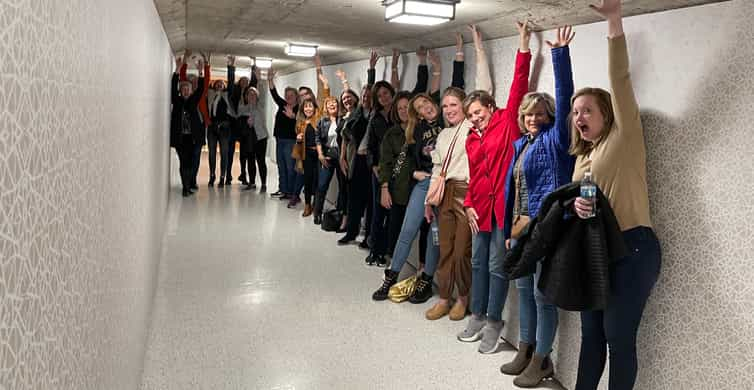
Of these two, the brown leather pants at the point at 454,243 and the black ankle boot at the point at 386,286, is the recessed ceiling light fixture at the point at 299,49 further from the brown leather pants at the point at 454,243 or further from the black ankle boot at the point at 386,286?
the brown leather pants at the point at 454,243

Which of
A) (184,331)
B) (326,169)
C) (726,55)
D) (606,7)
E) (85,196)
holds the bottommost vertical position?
(184,331)

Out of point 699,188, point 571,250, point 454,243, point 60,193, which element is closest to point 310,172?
point 454,243

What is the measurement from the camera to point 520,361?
3.11m

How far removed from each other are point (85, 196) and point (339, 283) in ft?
11.9

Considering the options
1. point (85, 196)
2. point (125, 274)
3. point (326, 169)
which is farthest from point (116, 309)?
point (326, 169)

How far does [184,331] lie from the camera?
3.46 meters

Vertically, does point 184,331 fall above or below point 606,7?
below

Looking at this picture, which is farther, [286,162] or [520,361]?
[286,162]

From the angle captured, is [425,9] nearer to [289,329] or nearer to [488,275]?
[488,275]

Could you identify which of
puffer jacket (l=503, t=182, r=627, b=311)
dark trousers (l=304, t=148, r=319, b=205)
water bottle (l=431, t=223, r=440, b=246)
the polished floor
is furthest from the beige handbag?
dark trousers (l=304, t=148, r=319, b=205)

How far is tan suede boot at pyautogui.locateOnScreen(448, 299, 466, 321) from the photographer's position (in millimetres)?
3879

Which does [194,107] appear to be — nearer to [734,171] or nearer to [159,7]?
[159,7]

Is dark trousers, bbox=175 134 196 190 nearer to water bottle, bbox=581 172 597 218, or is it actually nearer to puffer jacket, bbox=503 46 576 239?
puffer jacket, bbox=503 46 576 239

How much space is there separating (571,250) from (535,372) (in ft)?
2.92
